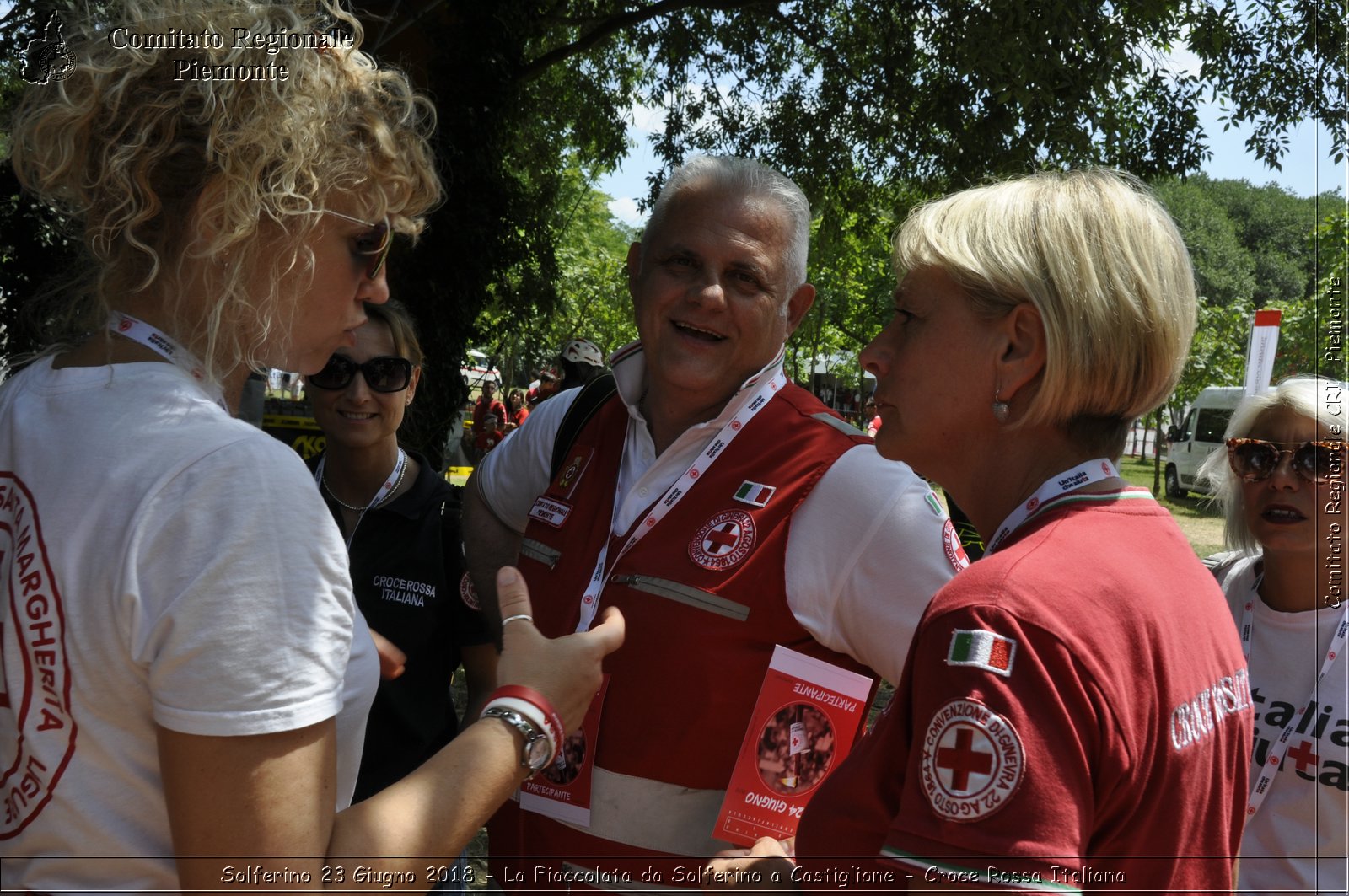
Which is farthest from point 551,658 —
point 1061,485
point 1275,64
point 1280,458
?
point 1275,64

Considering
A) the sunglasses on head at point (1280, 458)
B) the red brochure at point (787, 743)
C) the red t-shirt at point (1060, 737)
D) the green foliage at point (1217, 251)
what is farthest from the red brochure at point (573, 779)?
the green foliage at point (1217, 251)

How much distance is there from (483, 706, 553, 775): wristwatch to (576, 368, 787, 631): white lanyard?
0.82 m

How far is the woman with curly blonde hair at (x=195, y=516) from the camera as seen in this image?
1220 millimetres

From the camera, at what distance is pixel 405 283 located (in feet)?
28.2

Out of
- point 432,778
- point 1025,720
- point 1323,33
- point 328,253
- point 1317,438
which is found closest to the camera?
point 1025,720

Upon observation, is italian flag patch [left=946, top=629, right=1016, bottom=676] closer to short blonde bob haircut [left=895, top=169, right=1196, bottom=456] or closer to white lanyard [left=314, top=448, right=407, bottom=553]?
short blonde bob haircut [left=895, top=169, right=1196, bottom=456]

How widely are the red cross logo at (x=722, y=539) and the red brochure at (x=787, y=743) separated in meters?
0.26

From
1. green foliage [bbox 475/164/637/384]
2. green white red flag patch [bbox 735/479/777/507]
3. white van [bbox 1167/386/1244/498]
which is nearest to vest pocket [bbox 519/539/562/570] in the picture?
green white red flag patch [bbox 735/479/777/507]

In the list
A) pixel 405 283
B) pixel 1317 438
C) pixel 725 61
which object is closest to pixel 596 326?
pixel 725 61

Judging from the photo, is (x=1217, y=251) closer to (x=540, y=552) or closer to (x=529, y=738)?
(x=540, y=552)

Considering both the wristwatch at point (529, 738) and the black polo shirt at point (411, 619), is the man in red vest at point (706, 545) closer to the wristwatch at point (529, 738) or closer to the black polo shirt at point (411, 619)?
the black polo shirt at point (411, 619)

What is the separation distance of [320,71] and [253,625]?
2.67 ft

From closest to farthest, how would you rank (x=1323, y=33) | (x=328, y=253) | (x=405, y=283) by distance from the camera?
1. (x=328, y=253)
2. (x=1323, y=33)
3. (x=405, y=283)

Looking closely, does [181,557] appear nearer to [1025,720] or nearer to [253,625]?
[253,625]
